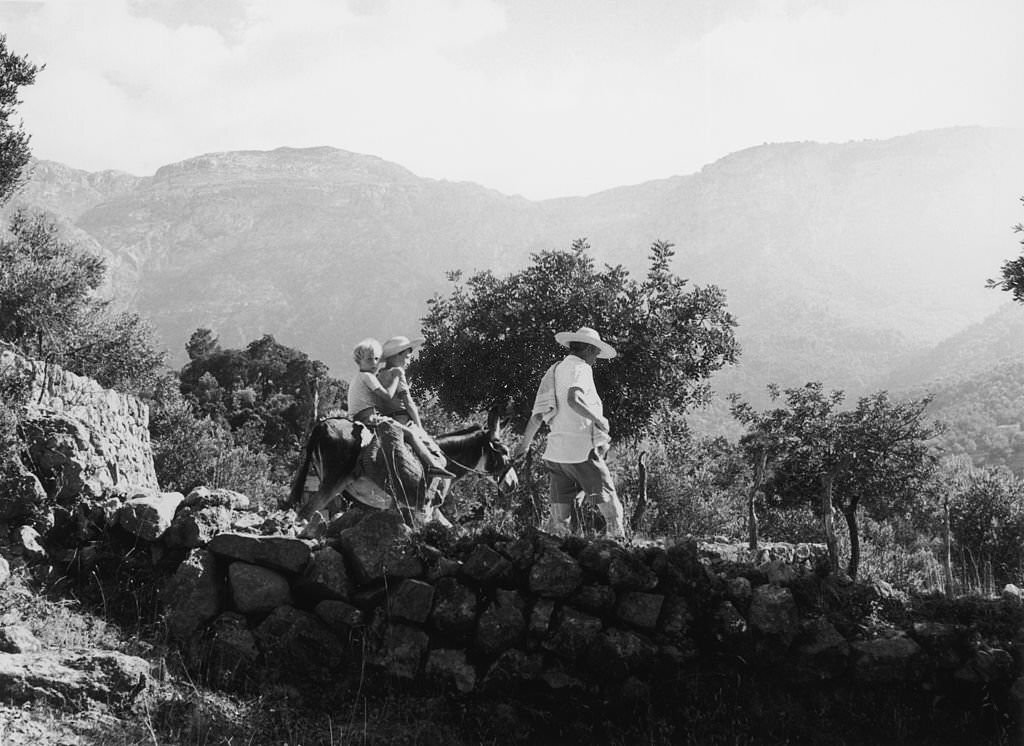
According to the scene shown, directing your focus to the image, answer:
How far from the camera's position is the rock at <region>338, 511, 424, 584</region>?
763 centimetres

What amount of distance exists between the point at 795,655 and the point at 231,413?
54345 mm

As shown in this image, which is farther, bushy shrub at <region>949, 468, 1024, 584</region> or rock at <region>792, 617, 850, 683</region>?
bushy shrub at <region>949, 468, 1024, 584</region>

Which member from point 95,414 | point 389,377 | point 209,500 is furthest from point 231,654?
point 95,414

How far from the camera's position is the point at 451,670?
7137mm

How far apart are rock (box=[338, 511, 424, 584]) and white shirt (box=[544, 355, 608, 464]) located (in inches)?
74.5

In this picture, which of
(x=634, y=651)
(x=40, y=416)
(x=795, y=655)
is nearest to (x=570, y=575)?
(x=634, y=651)

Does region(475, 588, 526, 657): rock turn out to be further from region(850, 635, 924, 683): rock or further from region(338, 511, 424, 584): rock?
region(850, 635, 924, 683): rock

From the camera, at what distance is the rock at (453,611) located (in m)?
7.36

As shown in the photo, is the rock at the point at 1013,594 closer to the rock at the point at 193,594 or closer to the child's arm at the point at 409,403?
the child's arm at the point at 409,403

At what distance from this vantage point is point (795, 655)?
23.5 ft

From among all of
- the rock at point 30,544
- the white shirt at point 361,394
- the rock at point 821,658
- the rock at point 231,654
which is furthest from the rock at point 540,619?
the rock at point 30,544

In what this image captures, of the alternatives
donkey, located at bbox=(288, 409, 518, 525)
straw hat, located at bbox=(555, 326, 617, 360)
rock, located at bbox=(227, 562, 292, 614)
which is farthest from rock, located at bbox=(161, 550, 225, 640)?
straw hat, located at bbox=(555, 326, 617, 360)

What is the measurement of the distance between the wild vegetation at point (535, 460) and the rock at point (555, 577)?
86 centimetres

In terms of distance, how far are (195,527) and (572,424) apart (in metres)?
3.76
